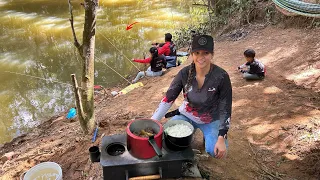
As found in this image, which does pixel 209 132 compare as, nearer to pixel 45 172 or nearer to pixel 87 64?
pixel 87 64

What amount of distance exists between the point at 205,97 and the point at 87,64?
1.67 metres

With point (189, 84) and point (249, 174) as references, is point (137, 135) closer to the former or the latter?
point (189, 84)

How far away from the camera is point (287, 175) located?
2840mm

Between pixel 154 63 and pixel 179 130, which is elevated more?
pixel 179 130

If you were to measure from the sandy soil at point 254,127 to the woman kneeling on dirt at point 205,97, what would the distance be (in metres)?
0.50

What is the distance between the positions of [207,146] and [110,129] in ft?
5.68

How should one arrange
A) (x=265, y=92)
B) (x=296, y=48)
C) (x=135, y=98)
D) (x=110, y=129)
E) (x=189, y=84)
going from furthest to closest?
(x=296, y=48) < (x=135, y=98) < (x=265, y=92) < (x=110, y=129) < (x=189, y=84)

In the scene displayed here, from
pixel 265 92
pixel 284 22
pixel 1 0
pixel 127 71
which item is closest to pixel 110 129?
pixel 265 92

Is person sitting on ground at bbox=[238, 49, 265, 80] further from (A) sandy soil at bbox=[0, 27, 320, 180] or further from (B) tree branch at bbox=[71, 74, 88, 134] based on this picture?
(B) tree branch at bbox=[71, 74, 88, 134]

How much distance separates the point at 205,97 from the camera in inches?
106

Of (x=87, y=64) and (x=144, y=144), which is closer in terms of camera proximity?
(x=144, y=144)

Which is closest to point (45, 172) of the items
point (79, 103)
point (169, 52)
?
point (79, 103)

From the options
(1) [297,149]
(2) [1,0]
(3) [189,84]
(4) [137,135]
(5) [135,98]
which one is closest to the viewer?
(4) [137,135]

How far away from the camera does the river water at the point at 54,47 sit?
654cm
